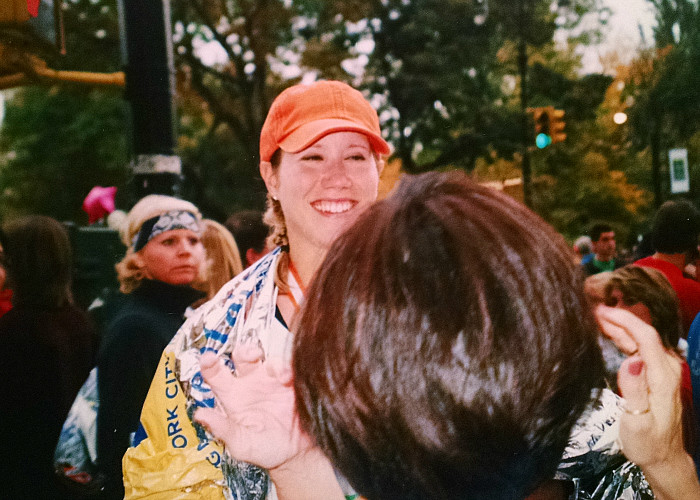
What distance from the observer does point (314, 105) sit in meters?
1.44

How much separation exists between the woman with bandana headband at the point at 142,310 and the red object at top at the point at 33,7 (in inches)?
40.6

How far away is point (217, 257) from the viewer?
9.53ft

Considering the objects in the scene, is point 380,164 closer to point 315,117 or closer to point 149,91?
point 315,117

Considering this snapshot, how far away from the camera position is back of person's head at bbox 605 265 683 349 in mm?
2148

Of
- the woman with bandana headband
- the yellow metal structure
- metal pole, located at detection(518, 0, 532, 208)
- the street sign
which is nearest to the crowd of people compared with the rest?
the woman with bandana headband

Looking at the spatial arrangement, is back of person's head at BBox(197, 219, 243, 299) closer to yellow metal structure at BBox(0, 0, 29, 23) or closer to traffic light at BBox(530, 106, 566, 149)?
yellow metal structure at BBox(0, 0, 29, 23)

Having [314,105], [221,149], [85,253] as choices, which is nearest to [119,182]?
[221,149]

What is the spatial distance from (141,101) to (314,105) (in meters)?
1.58

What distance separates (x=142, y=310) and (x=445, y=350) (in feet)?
6.06

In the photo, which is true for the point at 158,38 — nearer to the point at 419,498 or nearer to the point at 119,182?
the point at 419,498

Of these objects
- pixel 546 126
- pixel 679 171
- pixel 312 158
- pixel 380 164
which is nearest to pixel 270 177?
pixel 312 158

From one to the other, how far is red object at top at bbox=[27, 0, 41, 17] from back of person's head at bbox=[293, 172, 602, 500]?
2732mm

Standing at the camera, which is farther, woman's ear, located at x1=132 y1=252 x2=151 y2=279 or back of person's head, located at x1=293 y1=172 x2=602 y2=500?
woman's ear, located at x1=132 y1=252 x2=151 y2=279

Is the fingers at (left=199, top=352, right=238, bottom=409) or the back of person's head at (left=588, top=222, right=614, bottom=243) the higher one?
the fingers at (left=199, top=352, right=238, bottom=409)
